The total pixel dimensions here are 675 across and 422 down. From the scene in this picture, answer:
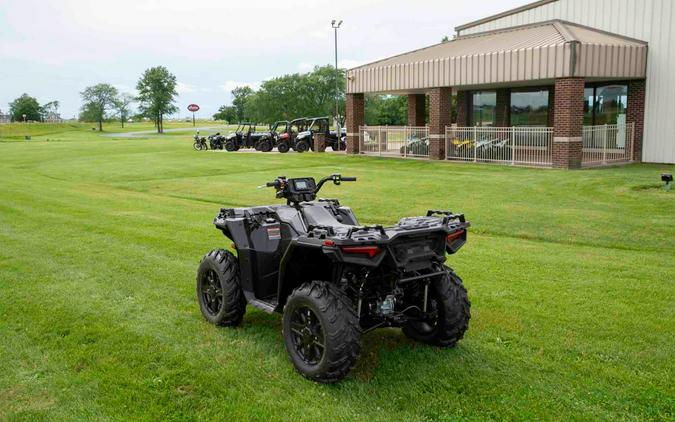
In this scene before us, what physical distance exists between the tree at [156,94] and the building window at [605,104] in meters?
73.2

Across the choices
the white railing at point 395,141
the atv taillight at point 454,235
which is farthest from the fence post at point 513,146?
the atv taillight at point 454,235

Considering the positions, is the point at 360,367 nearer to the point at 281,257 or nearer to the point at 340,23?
the point at 281,257

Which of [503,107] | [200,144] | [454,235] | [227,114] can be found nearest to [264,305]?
[454,235]

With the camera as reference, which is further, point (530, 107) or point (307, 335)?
point (530, 107)

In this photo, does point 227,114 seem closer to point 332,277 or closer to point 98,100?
point 98,100

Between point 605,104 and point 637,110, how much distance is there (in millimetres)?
1627

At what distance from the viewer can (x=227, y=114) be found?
387 feet

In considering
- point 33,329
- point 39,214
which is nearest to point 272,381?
point 33,329

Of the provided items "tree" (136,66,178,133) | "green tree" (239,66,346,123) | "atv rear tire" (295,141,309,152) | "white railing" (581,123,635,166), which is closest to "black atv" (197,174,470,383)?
"white railing" (581,123,635,166)

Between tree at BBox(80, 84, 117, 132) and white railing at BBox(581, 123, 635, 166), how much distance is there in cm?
9378

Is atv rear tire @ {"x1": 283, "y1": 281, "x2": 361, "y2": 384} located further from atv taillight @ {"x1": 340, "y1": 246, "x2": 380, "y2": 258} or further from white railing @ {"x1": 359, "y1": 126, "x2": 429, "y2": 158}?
white railing @ {"x1": 359, "y1": 126, "x2": 429, "y2": 158}

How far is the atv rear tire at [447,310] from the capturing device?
197 inches

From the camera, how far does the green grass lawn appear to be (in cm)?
429

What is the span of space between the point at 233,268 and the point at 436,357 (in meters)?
1.90
